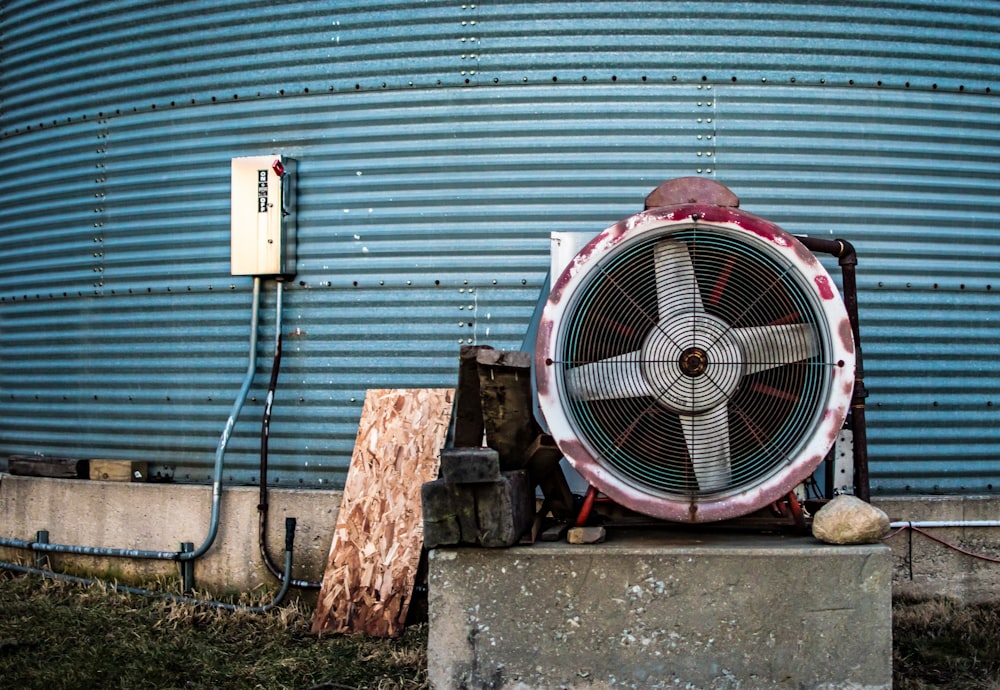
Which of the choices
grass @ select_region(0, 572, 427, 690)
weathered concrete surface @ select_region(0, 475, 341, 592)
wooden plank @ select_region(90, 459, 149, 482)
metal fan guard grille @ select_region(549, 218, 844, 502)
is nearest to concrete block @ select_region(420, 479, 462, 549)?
metal fan guard grille @ select_region(549, 218, 844, 502)

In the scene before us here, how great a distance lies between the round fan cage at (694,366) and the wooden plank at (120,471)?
13.2ft

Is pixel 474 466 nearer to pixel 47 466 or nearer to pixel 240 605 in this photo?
pixel 240 605

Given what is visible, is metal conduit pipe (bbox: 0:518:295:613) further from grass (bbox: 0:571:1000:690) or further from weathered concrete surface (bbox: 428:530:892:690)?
weathered concrete surface (bbox: 428:530:892:690)

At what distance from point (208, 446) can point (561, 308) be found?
362 cm

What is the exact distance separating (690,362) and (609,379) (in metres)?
0.39

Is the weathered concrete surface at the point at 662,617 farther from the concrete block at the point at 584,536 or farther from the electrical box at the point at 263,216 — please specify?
the electrical box at the point at 263,216

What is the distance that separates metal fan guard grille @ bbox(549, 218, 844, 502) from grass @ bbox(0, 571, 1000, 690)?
1.62m

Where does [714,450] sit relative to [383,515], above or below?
above

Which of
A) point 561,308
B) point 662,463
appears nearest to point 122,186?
point 561,308

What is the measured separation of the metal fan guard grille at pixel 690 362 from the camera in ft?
14.3

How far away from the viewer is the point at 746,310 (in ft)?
14.5

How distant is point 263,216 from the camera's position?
21.8 ft

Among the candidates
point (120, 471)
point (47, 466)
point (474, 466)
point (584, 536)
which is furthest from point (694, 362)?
point (47, 466)

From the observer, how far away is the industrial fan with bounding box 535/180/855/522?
4.27 metres
